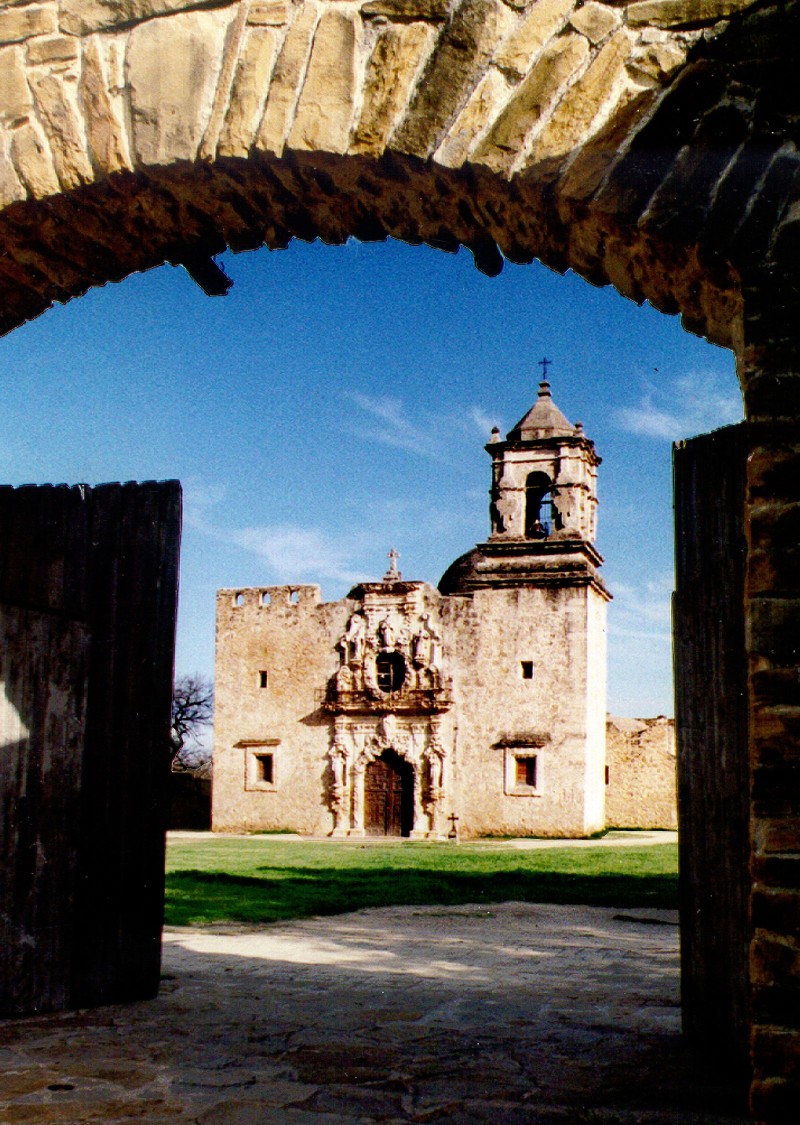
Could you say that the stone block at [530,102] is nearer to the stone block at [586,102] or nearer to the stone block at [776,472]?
the stone block at [586,102]

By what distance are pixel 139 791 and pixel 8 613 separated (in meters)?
1.08

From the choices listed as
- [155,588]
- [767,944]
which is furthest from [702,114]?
[155,588]

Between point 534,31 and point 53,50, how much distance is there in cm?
139

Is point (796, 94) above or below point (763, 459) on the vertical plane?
above

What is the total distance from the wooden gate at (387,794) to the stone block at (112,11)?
78.1ft

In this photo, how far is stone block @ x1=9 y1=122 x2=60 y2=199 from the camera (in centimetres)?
317

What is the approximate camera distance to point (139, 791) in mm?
5488

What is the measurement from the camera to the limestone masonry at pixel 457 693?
25297 mm

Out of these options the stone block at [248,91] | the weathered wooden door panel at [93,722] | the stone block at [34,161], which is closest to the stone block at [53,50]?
the stone block at [34,161]

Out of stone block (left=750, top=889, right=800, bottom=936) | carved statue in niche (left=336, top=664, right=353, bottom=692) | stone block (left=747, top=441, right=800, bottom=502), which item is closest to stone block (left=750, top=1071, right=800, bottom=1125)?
stone block (left=750, top=889, right=800, bottom=936)

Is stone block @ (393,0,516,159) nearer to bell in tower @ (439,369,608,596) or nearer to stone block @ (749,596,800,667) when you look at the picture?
stone block @ (749,596,800,667)

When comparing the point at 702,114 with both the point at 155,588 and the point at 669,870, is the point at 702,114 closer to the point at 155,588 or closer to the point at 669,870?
the point at 155,588

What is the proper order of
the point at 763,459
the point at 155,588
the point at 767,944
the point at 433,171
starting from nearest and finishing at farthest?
the point at 767,944, the point at 763,459, the point at 433,171, the point at 155,588

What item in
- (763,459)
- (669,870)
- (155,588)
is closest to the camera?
(763,459)
